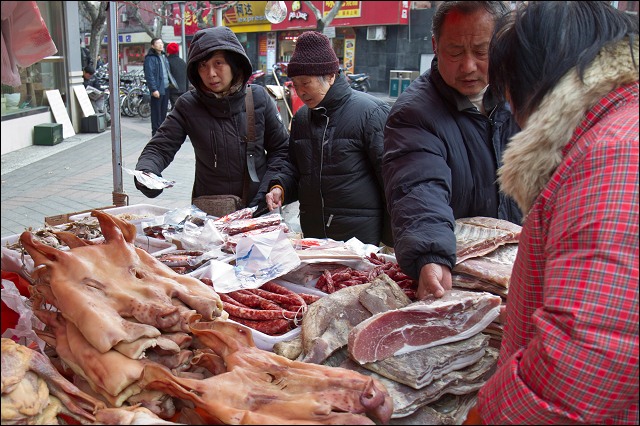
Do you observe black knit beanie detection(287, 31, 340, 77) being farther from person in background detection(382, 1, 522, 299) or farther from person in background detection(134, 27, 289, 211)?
person in background detection(382, 1, 522, 299)

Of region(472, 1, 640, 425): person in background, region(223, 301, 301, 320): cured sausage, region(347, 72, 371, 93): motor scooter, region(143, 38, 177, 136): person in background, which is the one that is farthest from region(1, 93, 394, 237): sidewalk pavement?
region(347, 72, 371, 93): motor scooter

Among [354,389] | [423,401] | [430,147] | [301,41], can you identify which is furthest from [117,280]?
[301,41]

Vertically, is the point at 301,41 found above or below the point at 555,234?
above

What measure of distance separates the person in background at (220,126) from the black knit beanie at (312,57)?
37 cm

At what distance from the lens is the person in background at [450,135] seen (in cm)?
231

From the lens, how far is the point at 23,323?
1829 mm

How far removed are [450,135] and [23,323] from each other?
1.85 m

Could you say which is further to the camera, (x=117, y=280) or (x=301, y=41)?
(x=301, y=41)

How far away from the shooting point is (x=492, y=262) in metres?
2.10

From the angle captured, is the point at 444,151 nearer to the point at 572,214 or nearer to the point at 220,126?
the point at 572,214

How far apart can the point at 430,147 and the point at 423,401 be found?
123cm

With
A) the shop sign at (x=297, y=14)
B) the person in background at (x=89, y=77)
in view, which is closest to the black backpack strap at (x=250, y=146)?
the person in background at (x=89, y=77)

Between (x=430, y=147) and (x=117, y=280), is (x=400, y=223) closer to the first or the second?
(x=430, y=147)

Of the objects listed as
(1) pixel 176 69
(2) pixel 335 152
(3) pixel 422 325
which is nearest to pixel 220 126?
(2) pixel 335 152
